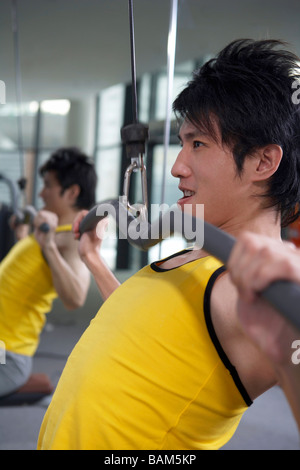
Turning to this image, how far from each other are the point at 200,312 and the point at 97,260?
20.4 inches

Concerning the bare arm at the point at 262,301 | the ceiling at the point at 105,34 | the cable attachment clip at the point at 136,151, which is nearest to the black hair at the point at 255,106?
the cable attachment clip at the point at 136,151

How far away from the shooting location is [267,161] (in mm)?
839

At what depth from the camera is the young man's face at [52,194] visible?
8.16 feet

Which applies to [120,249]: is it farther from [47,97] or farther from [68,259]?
[68,259]

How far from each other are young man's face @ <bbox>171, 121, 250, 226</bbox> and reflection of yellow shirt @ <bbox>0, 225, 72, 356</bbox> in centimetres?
144

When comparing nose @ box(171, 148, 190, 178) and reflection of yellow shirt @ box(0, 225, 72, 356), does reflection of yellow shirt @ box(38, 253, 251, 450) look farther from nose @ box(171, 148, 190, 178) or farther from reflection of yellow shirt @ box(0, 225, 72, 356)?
reflection of yellow shirt @ box(0, 225, 72, 356)

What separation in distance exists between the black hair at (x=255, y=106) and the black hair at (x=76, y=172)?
1647 mm

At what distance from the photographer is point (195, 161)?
0.86 metres

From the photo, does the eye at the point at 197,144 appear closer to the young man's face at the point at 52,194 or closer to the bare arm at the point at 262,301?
the bare arm at the point at 262,301

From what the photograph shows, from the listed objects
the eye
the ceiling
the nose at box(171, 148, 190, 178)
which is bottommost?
the nose at box(171, 148, 190, 178)

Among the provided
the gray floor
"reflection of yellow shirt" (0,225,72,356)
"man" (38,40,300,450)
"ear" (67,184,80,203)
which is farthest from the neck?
"ear" (67,184,80,203)

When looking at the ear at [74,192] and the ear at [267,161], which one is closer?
the ear at [267,161]

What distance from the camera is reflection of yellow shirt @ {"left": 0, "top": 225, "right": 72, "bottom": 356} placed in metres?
2.24

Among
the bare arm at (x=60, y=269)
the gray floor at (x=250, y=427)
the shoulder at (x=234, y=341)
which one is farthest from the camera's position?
the gray floor at (x=250, y=427)
